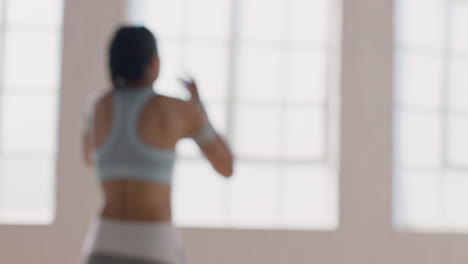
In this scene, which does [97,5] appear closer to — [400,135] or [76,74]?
[76,74]

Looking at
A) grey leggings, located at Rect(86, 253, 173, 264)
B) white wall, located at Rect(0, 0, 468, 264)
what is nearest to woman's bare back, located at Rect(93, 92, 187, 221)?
grey leggings, located at Rect(86, 253, 173, 264)

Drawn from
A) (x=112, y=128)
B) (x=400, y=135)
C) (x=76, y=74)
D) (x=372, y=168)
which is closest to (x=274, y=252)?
(x=372, y=168)

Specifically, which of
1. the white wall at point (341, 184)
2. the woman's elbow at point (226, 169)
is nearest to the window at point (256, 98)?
the white wall at point (341, 184)

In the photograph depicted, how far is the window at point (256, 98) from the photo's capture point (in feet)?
16.3

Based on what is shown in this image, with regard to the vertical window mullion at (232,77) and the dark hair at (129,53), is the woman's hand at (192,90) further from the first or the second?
the vertical window mullion at (232,77)

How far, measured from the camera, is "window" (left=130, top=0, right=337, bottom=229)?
4969mm

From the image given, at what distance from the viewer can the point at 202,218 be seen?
498cm

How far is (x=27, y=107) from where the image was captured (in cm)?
473

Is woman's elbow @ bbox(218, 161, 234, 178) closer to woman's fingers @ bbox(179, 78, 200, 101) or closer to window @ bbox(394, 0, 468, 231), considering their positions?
woman's fingers @ bbox(179, 78, 200, 101)

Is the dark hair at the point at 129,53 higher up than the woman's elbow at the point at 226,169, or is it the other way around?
the dark hair at the point at 129,53

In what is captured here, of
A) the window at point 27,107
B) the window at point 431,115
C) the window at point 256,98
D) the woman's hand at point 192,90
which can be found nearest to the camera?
the woman's hand at point 192,90

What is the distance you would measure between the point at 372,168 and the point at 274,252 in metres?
0.83

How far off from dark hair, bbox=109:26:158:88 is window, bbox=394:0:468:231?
3.38 m

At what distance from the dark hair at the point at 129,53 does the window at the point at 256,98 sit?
2.91 metres
